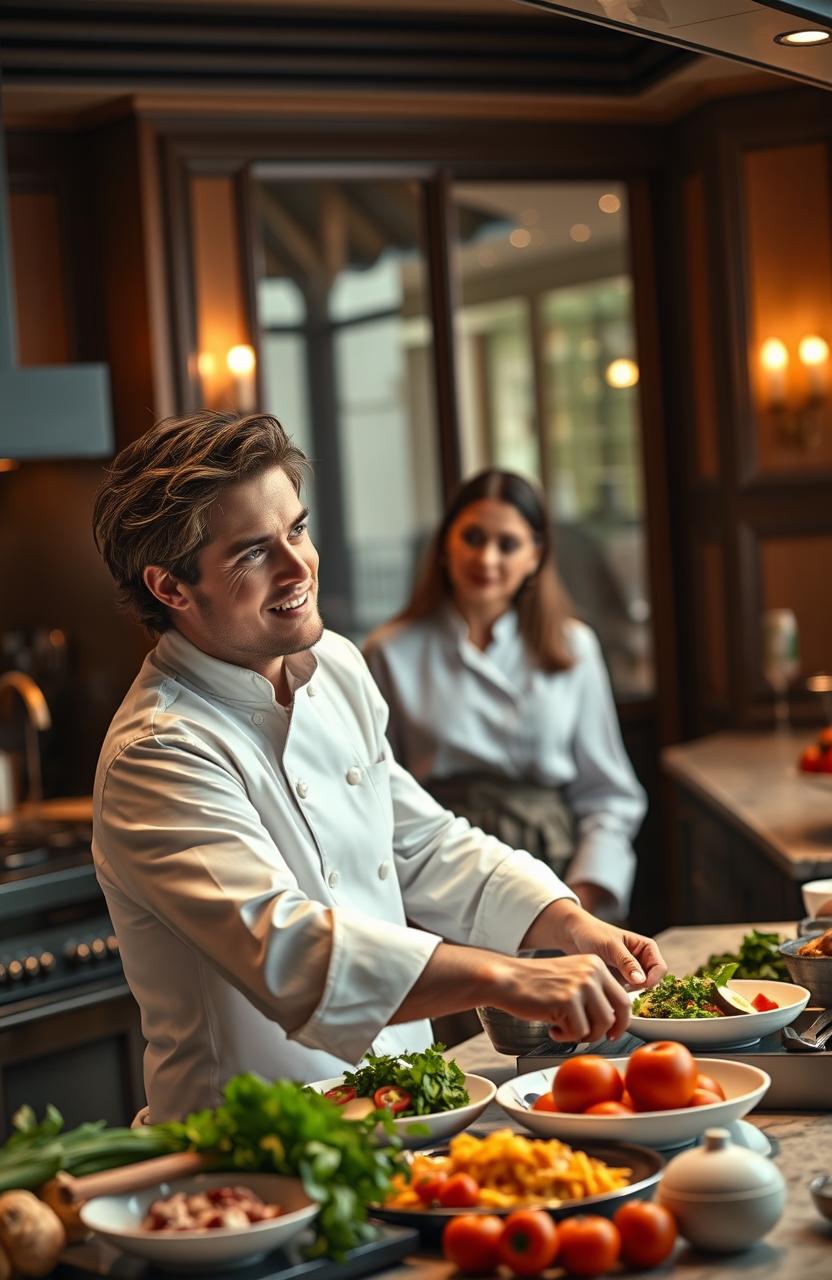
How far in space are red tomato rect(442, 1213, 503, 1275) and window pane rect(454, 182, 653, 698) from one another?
3.77m

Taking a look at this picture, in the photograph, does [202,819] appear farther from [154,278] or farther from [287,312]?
[287,312]

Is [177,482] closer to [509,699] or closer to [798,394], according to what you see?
[509,699]

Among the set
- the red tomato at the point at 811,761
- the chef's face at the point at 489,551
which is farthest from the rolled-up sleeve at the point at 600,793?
the red tomato at the point at 811,761

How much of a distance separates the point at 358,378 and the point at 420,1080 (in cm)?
380

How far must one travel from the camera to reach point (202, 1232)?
1.34 m

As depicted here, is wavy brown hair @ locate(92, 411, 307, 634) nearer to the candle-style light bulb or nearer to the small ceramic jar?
the small ceramic jar

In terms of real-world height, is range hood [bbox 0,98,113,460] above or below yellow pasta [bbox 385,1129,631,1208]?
Answer: above

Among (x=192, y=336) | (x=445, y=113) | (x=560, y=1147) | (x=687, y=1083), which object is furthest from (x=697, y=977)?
(x=445, y=113)

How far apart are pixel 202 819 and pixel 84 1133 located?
42 centimetres

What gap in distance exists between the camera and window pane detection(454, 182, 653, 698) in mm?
5074

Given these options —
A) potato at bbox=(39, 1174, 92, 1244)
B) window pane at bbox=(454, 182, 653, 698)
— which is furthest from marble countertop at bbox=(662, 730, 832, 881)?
potato at bbox=(39, 1174, 92, 1244)

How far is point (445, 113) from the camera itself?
462 centimetres

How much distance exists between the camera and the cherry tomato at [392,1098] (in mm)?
1643

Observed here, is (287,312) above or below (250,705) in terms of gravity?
above
